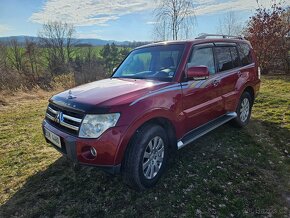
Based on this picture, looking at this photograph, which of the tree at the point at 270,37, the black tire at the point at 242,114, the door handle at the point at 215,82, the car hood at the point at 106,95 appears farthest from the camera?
the tree at the point at 270,37

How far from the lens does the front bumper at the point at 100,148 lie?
2.35 meters

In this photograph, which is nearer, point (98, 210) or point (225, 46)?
point (98, 210)

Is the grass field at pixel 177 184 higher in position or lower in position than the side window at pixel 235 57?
lower

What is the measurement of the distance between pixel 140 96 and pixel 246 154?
2206 mm

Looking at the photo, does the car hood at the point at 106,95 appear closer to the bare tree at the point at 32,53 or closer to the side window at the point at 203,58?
the side window at the point at 203,58

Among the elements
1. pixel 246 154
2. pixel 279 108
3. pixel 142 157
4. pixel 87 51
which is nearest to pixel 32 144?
pixel 142 157

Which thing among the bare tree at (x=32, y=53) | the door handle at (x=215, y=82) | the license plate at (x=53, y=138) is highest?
the bare tree at (x=32, y=53)

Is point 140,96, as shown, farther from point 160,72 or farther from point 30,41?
point 30,41

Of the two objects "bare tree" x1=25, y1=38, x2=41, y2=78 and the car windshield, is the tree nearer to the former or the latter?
the car windshield

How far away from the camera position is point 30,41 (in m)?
32.6

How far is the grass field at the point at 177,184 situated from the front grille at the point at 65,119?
852mm

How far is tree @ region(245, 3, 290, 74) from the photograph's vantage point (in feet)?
42.1

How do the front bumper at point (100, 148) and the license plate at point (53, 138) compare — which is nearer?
the front bumper at point (100, 148)

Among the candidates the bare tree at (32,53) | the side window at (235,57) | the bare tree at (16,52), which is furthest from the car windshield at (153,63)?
the bare tree at (16,52)
